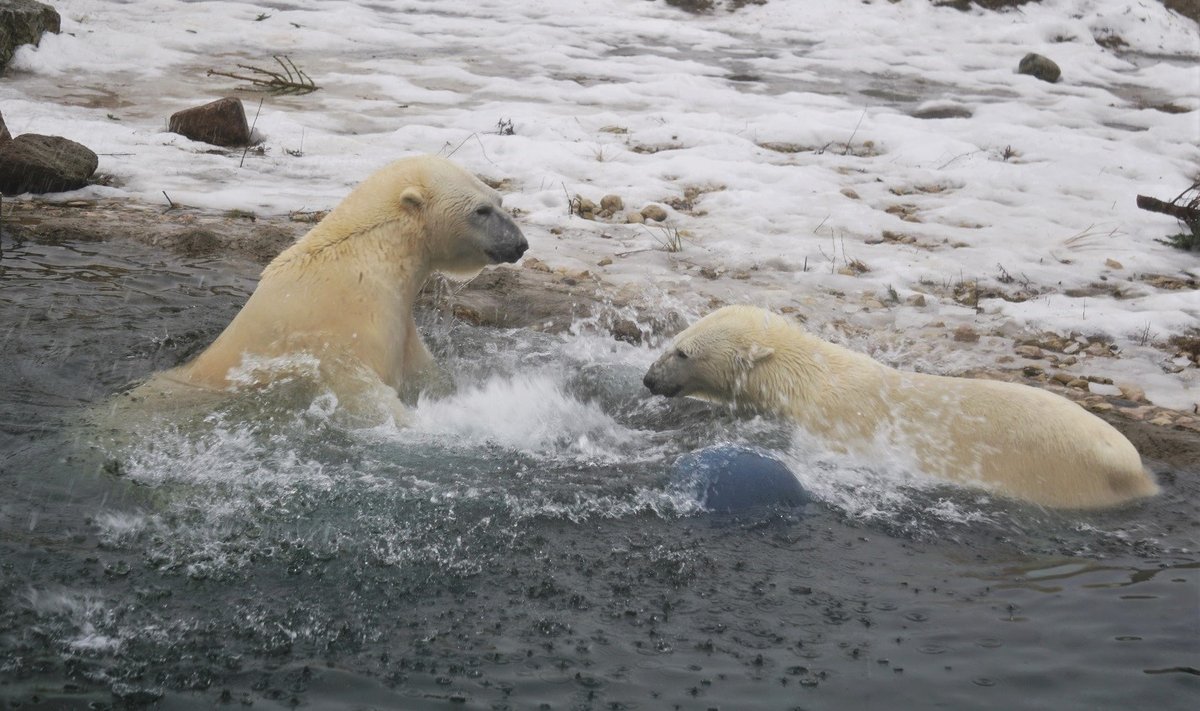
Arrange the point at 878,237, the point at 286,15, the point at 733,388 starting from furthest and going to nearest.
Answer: the point at 286,15 < the point at 878,237 < the point at 733,388

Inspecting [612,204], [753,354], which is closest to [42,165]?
[612,204]

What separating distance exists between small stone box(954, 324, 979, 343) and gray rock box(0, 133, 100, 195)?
6138mm

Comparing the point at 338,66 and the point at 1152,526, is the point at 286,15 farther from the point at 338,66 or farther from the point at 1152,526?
the point at 1152,526

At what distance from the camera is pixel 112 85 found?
1100 cm

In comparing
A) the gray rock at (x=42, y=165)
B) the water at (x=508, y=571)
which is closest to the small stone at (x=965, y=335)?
the water at (x=508, y=571)

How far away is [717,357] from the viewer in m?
5.60

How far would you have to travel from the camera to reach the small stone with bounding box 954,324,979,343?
6.77 metres

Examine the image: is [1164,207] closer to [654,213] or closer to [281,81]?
[654,213]

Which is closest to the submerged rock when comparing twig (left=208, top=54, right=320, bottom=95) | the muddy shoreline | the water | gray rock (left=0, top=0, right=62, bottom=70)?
the water

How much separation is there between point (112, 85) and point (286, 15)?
12.9 feet

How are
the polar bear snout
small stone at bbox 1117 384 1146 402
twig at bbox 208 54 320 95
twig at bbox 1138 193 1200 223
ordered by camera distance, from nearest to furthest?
1. the polar bear snout
2. small stone at bbox 1117 384 1146 402
3. twig at bbox 1138 193 1200 223
4. twig at bbox 208 54 320 95

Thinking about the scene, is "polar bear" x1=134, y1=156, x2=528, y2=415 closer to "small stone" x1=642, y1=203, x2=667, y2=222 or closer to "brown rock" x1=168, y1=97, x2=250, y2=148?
"small stone" x1=642, y1=203, x2=667, y2=222

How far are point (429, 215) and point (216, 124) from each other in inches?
196

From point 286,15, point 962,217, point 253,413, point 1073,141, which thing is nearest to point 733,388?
point 253,413
